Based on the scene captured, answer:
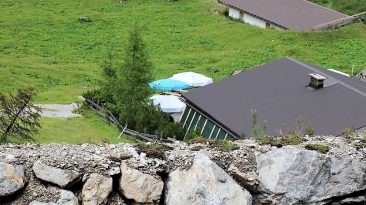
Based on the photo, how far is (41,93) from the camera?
49531mm

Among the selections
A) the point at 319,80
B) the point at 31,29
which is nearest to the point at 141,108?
the point at 319,80

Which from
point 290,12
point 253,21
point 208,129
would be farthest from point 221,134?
point 290,12

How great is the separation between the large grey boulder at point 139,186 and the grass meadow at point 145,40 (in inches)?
1444

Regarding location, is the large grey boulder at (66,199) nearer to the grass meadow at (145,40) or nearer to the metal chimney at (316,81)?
the metal chimney at (316,81)

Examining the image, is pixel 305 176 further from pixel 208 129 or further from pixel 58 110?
pixel 58 110

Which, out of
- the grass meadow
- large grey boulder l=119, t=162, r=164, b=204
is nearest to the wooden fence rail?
the grass meadow

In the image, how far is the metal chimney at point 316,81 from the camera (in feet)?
110

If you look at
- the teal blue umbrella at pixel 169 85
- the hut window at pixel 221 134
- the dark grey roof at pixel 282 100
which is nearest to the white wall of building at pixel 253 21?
the teal blue umbrella at pixel 169 85

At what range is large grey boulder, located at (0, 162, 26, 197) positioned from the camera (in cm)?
1060

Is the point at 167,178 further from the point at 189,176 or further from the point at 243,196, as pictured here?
the point at 243,196

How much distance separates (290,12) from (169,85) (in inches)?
1146

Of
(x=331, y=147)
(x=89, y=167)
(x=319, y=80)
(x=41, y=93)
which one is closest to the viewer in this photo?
(x=89, y=167)

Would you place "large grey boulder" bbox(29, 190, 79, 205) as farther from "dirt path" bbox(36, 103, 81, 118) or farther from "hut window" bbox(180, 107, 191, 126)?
"dirt path" bbox(36, 103, 81, 118)

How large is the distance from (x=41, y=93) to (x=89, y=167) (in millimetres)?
39483
